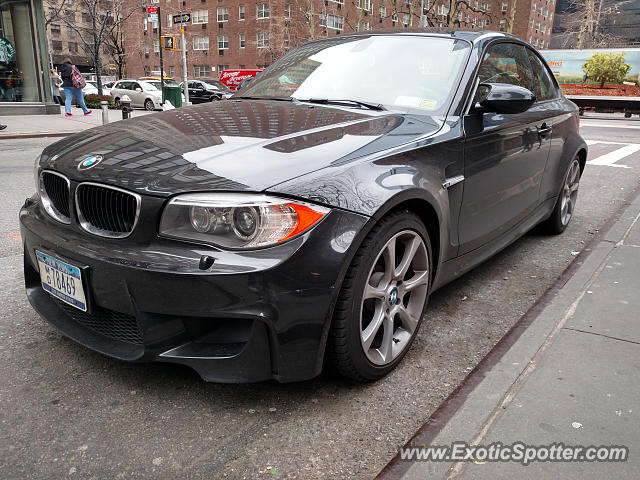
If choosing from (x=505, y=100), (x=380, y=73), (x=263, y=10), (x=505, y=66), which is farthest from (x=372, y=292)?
(x=263, y=10)

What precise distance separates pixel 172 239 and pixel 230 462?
828 millimetres

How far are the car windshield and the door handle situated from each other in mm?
947

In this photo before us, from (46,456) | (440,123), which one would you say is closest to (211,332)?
(46,456)

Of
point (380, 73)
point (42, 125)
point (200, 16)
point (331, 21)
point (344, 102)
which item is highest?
point (200, 16)

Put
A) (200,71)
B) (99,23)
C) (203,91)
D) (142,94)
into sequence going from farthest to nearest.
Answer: (200,71), (99,23), (203,91), (142,94)

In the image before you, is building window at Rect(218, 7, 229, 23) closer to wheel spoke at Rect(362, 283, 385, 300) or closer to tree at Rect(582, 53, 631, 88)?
tree at Rect(582, 53, 631, 88)

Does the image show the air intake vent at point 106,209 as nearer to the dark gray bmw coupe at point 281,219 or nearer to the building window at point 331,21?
the dark gray bmw coupe at point 281,219

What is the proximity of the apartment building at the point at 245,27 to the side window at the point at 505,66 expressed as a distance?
47922 millimetres

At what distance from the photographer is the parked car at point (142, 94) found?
87.4 feet

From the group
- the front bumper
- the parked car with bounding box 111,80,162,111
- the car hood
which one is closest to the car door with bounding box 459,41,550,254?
the car hood

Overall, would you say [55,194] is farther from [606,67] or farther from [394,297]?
[606,67]

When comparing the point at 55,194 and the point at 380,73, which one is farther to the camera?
the point at 380,73

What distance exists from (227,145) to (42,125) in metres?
14.1

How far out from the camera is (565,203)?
16.3 feet
